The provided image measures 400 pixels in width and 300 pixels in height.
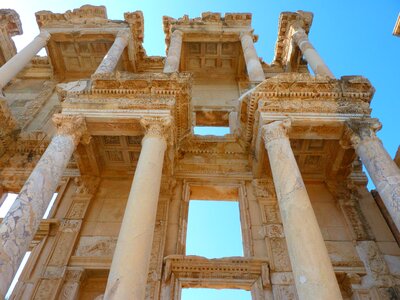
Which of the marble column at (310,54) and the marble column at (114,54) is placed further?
the marble column at (114,54)

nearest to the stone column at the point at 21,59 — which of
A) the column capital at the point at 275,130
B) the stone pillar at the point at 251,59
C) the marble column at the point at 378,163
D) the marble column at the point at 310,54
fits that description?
the stone pillar at the point at 251,59

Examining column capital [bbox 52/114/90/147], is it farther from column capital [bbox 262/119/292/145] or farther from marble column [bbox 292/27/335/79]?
marble column [bbox 292/27/335/79]

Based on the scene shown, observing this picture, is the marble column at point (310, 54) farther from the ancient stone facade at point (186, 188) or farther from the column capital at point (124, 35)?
the column capital at point (124, 35)

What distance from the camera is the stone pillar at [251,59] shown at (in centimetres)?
1306

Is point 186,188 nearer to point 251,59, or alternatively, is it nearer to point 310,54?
point 251,59

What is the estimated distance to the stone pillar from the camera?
514 inches

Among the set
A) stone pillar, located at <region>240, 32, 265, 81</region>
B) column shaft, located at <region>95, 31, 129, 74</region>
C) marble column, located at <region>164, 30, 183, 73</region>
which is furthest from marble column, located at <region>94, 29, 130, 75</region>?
stone pillar, located at <region>240, 32, 265, 81</region>

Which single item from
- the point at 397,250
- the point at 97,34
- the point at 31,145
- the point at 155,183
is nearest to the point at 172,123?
the point at 155,183

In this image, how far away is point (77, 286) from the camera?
920 centimetres

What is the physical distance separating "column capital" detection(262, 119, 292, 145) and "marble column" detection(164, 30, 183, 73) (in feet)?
16.4

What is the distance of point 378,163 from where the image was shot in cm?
839

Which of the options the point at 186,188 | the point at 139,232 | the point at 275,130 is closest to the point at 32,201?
the point at 139,232

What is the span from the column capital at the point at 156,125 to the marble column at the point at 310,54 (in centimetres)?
658

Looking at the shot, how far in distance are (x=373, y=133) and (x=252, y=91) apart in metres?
3.85
